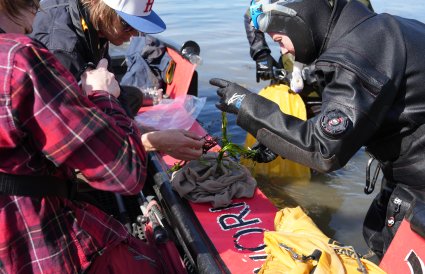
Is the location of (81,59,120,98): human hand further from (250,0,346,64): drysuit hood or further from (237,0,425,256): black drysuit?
(250,0,346,64): drysuit hood

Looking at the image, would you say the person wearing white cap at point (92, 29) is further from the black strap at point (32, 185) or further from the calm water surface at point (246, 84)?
the calm water surface at point (246, 84)

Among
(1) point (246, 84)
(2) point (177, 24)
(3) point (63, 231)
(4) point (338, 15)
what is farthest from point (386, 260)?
(2) point (177, 24)

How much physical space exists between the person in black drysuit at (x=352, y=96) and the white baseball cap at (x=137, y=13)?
58 centimetres

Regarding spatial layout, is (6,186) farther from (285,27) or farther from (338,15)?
(338,15)

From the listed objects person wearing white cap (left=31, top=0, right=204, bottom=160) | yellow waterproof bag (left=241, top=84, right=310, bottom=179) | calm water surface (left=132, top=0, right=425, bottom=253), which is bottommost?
calm water surface (left=132, top=0, right=425, bottom=253)

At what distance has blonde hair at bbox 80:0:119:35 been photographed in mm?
2348

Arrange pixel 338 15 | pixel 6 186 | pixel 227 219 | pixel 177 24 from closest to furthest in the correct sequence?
pixel 6 186 → pixel 338 15 → pixel 227 219 → pixel 177 24

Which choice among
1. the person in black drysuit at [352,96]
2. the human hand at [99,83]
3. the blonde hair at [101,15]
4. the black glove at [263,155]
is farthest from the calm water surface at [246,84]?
the human hand at [99,83]

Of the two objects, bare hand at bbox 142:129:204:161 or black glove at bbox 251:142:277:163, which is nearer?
bare hand at bbox 142:129:204:161

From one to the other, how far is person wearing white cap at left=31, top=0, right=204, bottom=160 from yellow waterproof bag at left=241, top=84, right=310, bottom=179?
56.1 inches

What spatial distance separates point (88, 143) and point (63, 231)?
0.36 metres

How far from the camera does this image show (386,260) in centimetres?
177

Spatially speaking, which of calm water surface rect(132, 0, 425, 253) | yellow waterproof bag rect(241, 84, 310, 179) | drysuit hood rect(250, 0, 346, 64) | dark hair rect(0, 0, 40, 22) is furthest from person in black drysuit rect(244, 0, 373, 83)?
dark hair rect(0, 0, 40, 22)

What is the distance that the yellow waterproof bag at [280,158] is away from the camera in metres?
→ 3.93
